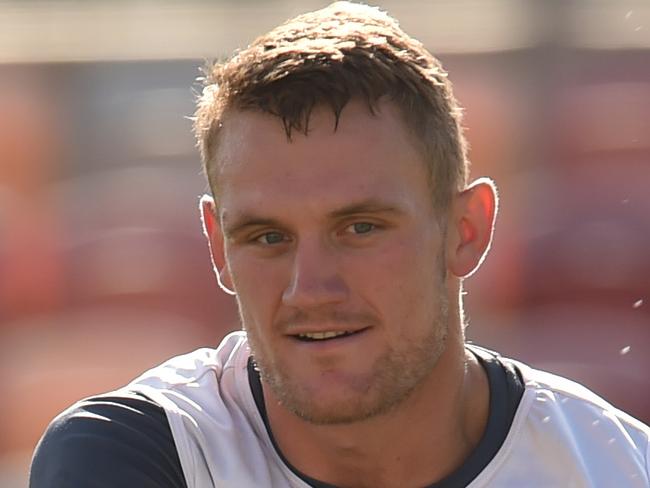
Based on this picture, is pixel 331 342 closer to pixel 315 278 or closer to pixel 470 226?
pixel 315 278

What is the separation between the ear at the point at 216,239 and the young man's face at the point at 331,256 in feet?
0.41

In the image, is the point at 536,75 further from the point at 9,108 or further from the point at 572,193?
the point at 9,108

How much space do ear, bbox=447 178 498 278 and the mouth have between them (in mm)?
343

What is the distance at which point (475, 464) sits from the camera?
285cm

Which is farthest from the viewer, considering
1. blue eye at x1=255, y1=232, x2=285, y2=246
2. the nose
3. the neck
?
the neck

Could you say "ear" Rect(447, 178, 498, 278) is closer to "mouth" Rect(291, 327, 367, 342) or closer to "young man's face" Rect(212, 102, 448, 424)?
"young man's face" Rect(212, 102, 448, 424)

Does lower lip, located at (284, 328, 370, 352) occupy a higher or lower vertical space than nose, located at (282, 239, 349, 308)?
lower

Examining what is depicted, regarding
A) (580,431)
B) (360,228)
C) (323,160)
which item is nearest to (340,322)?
(360,228)

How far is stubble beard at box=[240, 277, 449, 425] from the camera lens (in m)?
2.64

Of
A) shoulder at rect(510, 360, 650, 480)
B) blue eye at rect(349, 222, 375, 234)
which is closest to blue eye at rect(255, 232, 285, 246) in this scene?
blue eye at rect(349, 222, 375, 234)

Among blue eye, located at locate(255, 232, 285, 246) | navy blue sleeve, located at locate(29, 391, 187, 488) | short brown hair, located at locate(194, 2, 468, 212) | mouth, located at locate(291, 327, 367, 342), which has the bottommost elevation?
navy blue sleeve, located at locate(29, 391, 187, 488)

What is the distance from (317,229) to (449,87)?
0.54 metres

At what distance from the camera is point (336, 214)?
263cm

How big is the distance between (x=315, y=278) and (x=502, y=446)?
1.92ft
